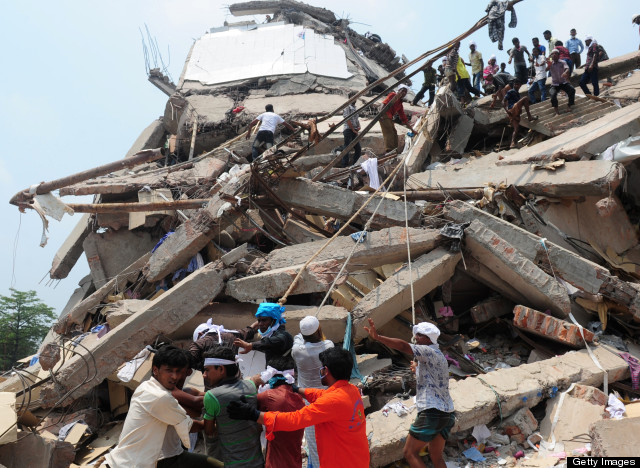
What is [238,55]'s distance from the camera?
17.6 m

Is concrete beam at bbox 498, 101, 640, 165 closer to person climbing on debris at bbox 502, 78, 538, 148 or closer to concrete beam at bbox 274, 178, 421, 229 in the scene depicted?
person climbing on debris at bbox 502, 78, 538, 148

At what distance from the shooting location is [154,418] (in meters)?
3.15

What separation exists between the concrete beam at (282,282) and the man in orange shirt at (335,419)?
9.04 feet

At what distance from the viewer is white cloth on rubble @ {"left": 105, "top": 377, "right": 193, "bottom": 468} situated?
3.09 metres

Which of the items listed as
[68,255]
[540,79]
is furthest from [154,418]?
[540,79]

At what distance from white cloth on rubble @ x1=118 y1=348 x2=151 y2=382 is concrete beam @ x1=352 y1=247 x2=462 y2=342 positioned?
2.46 metres

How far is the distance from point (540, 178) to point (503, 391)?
3936 mm

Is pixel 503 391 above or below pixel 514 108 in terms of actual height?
below

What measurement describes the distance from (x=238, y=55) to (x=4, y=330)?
11.8 metres

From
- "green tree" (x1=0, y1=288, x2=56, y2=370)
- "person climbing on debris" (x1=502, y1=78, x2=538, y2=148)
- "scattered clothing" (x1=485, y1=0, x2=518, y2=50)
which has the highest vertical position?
"scattered clothing" (x1=485, y1=0, x2=518, y2=50)

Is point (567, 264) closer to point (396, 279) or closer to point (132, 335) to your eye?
point (396, 279)

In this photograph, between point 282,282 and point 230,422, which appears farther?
point 282,282

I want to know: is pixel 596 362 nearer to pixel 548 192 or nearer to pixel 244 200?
pixel 548 192

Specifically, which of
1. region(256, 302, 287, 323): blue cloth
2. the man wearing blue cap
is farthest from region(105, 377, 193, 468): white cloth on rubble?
region(256, 302, 287, 323): blue cloth
